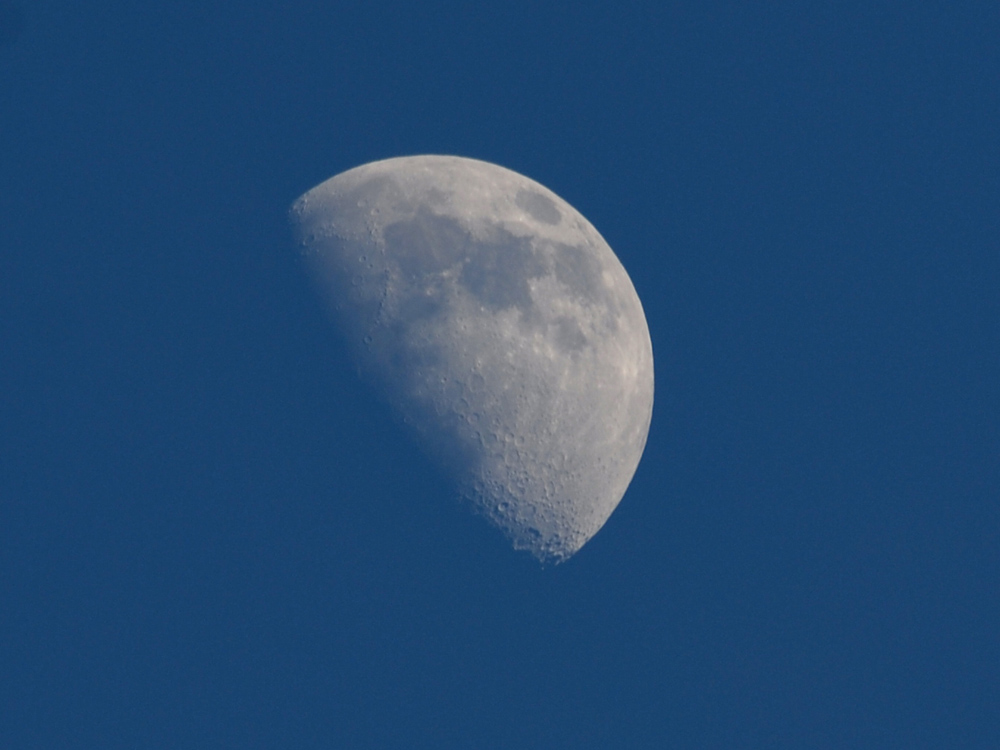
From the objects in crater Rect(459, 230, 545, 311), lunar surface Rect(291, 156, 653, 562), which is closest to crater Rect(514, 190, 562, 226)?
lunar surface Rect(291, 156, 653, 562)

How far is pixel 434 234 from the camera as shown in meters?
14.9

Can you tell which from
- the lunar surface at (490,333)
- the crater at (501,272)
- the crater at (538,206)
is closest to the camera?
the lunar surface at (490,333)

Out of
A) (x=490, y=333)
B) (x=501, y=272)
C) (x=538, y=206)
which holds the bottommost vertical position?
(x=490, y=333)

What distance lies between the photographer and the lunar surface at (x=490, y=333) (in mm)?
14156

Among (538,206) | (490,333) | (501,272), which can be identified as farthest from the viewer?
(538,206)

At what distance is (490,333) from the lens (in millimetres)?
14305

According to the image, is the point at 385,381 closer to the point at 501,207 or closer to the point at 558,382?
the point at 558,382

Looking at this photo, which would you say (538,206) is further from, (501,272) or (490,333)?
(490,333)

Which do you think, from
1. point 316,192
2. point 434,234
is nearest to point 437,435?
point 434,234

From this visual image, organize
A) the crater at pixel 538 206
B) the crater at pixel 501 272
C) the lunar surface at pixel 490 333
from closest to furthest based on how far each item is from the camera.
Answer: the lunar surface at pixel 490 333, the crater at pixel 501 272, the crater at pixel 538 206

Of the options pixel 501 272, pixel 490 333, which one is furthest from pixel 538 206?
pixel 490 333

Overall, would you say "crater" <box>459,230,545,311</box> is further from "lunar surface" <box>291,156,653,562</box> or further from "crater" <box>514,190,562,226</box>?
Answer: "crater" <box>514,190,562,226</box>

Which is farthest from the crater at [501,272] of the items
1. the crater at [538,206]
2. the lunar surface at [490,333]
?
the crater at [538,206]

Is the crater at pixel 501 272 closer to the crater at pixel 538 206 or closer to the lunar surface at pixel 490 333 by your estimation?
the lunar surface at pixel 490 333
